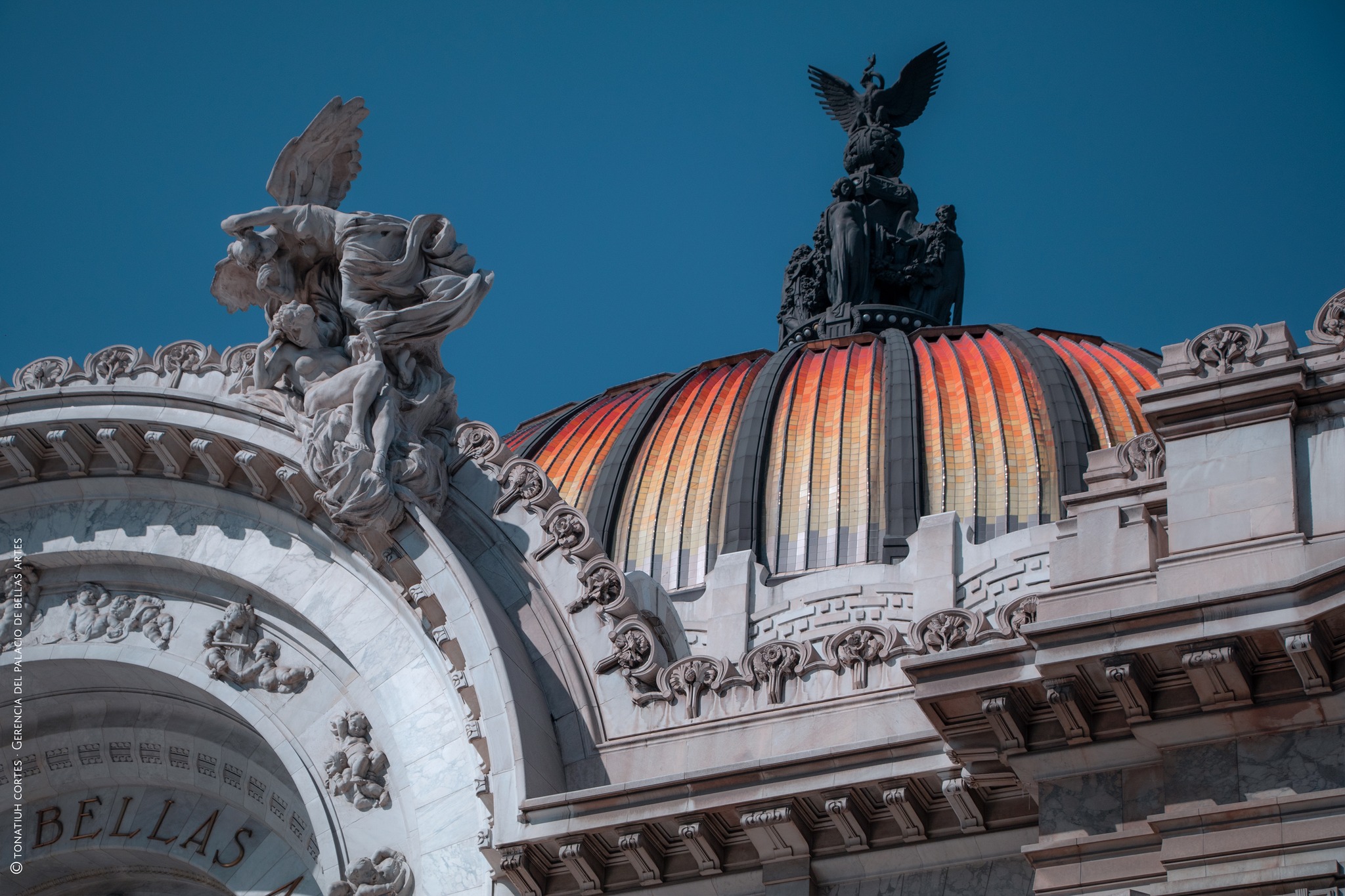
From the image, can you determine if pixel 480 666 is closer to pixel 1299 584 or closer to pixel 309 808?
pixel 309 808

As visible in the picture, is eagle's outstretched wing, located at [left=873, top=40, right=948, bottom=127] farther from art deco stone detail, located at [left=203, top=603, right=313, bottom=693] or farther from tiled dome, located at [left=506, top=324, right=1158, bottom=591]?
art deco stone detail, located at [left=203, top=603, right=313, bottom=693]

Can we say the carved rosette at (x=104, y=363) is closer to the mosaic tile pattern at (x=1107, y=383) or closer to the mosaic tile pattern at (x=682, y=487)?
the mosaic tile pattern at (x=682, y=487)

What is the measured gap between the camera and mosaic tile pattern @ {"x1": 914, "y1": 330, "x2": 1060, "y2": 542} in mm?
31406

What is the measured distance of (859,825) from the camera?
56.4 ft

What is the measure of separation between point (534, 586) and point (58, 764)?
6.23 meters

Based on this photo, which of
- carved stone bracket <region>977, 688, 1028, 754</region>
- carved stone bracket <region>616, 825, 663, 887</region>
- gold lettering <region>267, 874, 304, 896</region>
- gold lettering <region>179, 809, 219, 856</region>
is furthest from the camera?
gold lettering <region>179, 809, 219, 856</region>

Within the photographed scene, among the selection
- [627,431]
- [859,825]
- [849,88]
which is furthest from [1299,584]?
[849,88]

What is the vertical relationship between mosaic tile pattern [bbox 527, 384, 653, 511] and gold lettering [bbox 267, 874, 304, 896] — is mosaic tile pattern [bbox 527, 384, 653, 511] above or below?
above

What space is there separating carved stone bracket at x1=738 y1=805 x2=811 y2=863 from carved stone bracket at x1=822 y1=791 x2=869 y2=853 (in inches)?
11.7

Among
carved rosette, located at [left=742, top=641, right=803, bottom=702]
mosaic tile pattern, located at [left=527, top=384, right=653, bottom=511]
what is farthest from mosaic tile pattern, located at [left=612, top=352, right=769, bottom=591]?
carved rosette, located at [left=742, top=641, right=803, bottom=702]

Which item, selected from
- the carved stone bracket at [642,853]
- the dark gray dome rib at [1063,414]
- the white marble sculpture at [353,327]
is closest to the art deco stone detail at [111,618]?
the white marble sculpture at [353,327]

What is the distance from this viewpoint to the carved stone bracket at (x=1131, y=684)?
15453mm

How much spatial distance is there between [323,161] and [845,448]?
1270cm

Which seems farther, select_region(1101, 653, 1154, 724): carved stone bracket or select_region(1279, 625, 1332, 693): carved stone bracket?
select_region(1101, 653, 1154, 724): carved stone bracket
